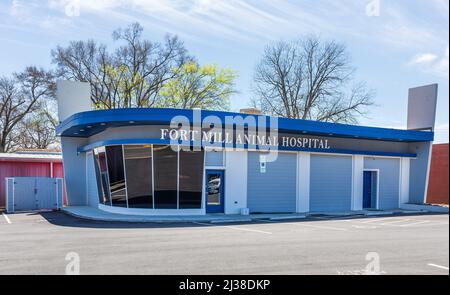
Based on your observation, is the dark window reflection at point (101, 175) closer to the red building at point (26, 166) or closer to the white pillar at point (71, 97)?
the white pillar at point (71, 97)

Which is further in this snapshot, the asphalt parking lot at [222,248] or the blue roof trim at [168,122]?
the blue roof trim at [168,122]

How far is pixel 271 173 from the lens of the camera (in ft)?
66.7

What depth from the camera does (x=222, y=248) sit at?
10.1m

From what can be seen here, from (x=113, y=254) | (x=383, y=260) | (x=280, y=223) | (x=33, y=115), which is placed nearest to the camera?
(x=383, y=260)

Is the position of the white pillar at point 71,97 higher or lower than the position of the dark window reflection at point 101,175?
higher

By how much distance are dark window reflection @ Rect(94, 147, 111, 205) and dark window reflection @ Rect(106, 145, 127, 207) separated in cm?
54

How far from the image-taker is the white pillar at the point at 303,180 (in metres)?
21.0

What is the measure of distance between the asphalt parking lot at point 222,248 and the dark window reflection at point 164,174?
2.78 m

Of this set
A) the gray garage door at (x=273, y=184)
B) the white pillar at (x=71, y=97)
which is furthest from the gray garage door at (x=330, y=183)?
the white pillar at (x=71, y=97)

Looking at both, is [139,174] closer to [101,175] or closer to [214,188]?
[214,188]
